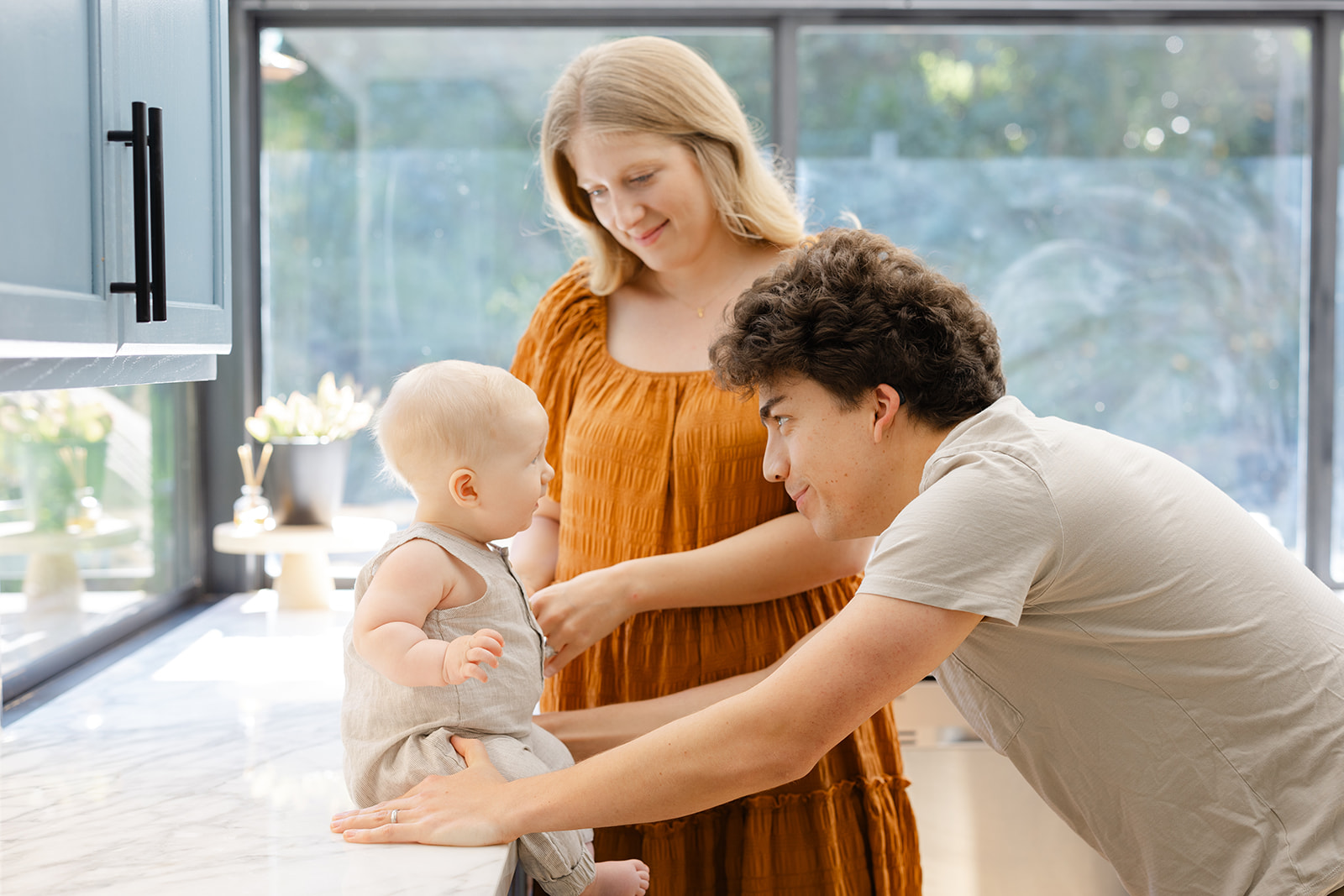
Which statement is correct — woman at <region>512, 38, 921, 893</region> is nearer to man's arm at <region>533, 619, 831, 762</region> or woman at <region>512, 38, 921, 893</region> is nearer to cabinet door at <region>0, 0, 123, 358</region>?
man's arm at <region>533, 619, 831, 762</region>

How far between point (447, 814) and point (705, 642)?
18.8 inches

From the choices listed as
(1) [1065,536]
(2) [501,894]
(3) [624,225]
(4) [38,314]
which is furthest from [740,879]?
(4) [38,314]

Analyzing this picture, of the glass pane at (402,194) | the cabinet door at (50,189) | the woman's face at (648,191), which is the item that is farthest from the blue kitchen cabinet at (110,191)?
the glass pane at (402,194)

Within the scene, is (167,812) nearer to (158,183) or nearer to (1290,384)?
(158,183)

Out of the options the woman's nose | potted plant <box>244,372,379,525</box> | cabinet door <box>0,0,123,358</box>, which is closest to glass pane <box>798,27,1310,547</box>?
potted plant <box>244,372,379,525</box>

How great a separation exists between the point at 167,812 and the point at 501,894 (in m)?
0.50

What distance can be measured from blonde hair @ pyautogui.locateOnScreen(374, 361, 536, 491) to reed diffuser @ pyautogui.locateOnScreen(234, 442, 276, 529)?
147 cm

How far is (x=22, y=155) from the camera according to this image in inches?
35.2

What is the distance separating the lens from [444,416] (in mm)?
1126

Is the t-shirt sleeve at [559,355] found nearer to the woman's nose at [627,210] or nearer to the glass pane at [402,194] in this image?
the woman's nose at [627,210]

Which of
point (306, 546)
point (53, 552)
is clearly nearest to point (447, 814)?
point (53, 552)

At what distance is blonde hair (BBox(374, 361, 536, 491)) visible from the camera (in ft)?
3.70

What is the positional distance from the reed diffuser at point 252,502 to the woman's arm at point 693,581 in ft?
4.55

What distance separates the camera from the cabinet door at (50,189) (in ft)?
2.86
